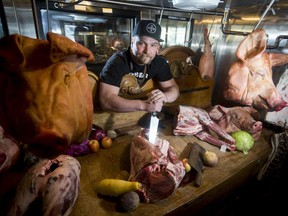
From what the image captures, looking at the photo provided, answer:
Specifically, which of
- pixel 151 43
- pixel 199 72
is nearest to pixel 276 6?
pixel 199 72

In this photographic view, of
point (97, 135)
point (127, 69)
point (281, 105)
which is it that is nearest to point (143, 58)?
point (127, 69)

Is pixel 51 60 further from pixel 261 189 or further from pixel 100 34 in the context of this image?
pixel 261 189

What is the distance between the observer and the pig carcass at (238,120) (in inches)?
76.5

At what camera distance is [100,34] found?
2.04 m

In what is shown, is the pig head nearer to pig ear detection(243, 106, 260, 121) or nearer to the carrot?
the carrot

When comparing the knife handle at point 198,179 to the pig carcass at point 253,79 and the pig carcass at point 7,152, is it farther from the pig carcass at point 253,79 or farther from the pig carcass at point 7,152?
the pig carcass at point 7,152

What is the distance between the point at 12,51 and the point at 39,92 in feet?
0.58

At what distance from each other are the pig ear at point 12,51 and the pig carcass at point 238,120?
77.0 inches

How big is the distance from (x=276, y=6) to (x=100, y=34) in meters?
2.03

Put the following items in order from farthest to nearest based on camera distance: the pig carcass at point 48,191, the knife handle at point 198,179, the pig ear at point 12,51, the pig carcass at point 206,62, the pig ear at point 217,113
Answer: the pig carcass at point 206,62 → the pig ear at point 217,113 → the knife handle at point 198,179 → the pig carcass at point 48,191 → the pig ear at point 12,51

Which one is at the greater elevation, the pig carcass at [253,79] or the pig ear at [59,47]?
the pig ear at [59,47]

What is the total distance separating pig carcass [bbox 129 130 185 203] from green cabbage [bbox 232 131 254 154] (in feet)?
2.56

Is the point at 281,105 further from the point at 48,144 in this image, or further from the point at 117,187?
the point at 48,144

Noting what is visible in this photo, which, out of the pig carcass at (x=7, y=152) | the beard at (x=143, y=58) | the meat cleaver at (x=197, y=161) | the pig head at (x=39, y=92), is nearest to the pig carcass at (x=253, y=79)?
the meat cleaver at (x=197, y=161)
